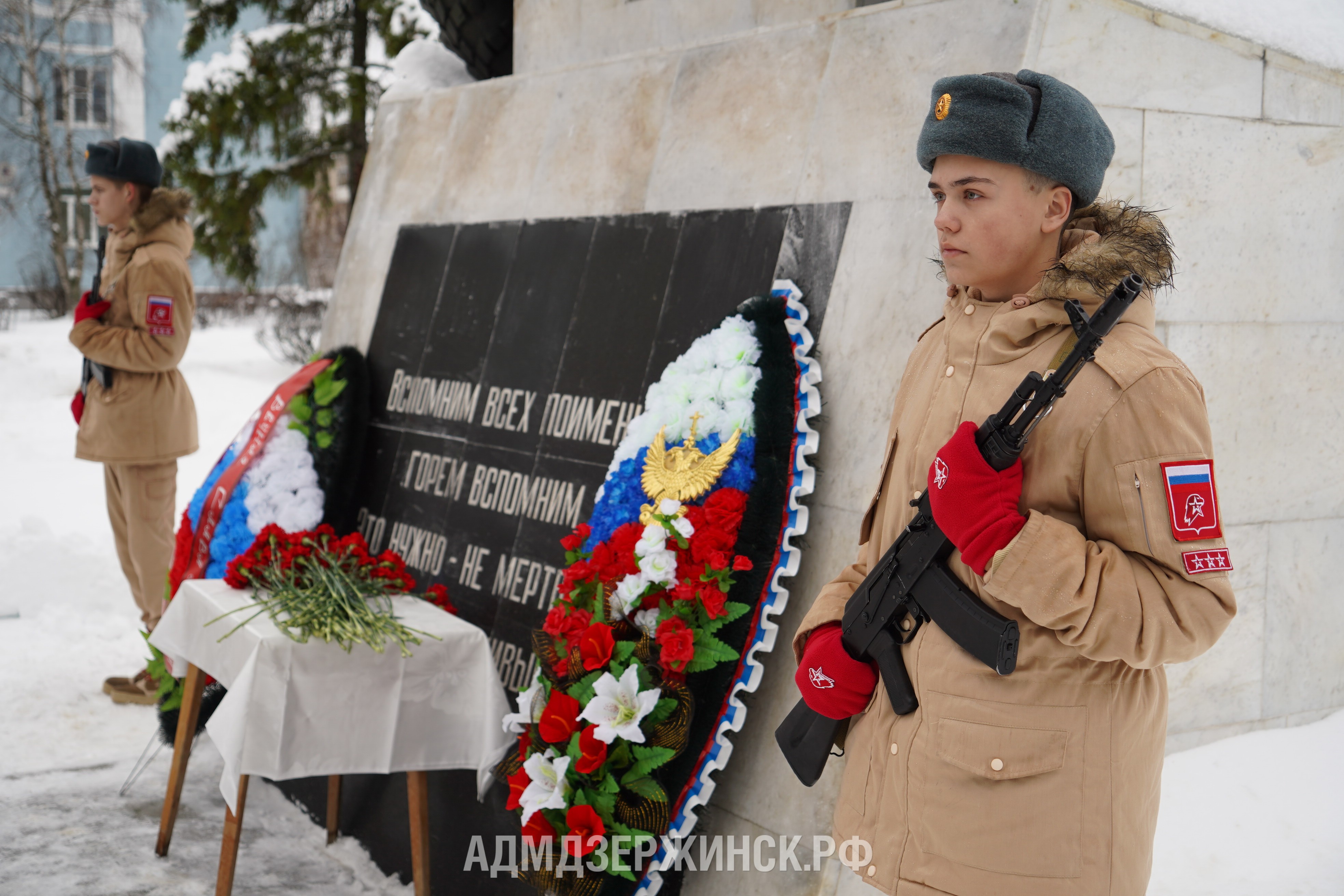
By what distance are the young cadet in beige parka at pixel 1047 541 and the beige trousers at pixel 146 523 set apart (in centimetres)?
424

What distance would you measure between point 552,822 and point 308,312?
14.9 meters

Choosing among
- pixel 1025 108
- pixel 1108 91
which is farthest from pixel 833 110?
pixel 1025 108

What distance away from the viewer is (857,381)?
9.62 ft

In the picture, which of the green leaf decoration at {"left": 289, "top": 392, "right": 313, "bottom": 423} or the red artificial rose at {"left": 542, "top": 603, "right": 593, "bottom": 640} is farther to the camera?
the green leaf decoration at {"left": 289, "top": 392, "right": 313, "bottom": 423}

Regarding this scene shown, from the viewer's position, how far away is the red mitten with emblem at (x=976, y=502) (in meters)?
1.61

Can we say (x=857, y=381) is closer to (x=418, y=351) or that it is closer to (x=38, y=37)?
(x=418, y=351)

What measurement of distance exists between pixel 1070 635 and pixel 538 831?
159 cm

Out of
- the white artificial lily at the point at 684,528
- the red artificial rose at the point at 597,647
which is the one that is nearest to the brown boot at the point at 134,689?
the red artificial rose at the point at 597,647

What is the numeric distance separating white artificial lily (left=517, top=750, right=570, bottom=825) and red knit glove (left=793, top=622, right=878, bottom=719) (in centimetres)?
92

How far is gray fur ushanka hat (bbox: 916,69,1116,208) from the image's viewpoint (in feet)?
5.65

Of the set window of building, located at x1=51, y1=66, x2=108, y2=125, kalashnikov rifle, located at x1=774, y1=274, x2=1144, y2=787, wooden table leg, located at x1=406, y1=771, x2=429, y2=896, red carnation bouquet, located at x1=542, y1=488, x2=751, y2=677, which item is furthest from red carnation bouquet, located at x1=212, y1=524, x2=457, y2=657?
window of building, located at x1=51, y1=66, x2=108, y2=125

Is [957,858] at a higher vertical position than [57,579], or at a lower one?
higher

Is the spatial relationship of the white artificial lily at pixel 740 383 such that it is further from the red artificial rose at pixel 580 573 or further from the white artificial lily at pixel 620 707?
the white artificial lily at pixel 620 707

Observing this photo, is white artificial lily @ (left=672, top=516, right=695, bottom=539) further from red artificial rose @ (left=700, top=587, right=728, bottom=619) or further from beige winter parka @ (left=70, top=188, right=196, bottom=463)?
beige winter parka @ (left=70, top=188, right=196, bottom=463)
